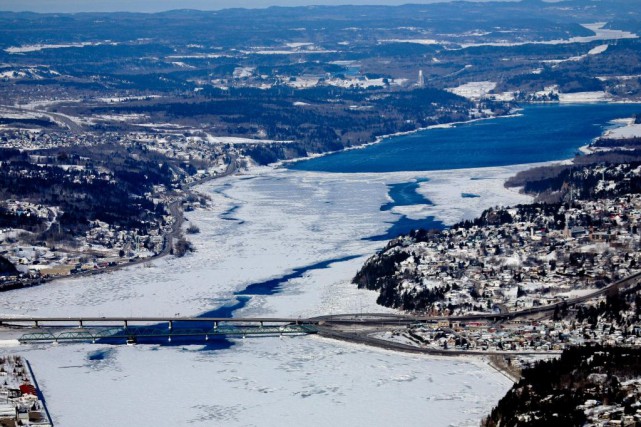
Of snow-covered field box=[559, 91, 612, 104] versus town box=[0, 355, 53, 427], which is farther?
snow-covered field box=[559, 91, 612, 104]

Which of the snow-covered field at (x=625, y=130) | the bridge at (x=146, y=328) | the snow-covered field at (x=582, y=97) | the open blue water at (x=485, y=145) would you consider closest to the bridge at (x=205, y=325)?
the bridge at (x=146, y=328)

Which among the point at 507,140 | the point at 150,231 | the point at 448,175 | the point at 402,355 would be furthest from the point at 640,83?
the point at 402,355

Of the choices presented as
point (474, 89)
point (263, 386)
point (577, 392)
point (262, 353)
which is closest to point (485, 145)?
point (474, 89)

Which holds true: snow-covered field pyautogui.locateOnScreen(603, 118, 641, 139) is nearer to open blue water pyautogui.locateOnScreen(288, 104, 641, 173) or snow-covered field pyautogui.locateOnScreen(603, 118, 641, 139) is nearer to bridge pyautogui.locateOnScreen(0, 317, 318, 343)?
open blue water pyautogui.locateOnScreen(288, 104, 641, 173)

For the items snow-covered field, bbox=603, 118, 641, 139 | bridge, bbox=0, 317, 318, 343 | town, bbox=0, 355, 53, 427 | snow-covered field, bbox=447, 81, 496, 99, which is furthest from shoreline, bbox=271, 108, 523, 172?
town, bbox=0, 355, 53, 427

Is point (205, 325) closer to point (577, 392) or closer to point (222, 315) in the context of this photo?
point (222, 315)

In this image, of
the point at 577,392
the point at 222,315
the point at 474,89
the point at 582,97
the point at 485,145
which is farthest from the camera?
the point at 474,89

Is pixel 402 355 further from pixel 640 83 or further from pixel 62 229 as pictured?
pixel 640 83

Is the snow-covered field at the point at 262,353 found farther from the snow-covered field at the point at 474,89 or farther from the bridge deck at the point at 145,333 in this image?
the snow-covered field at the point at 474,89
